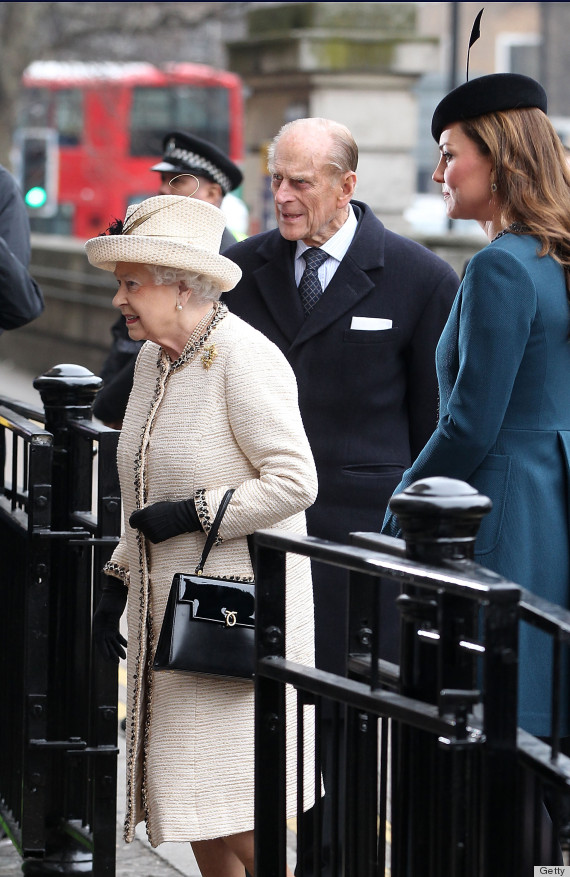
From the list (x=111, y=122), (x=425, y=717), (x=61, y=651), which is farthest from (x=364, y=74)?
(x=111, y=122)

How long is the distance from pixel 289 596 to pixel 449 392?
616 mm

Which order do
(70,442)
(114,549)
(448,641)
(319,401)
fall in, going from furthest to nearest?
(319,401), (70,442), (114,549), (448,641)

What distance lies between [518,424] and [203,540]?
77 centimetres

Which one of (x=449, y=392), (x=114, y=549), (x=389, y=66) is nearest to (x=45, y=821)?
(x=114, y=549)

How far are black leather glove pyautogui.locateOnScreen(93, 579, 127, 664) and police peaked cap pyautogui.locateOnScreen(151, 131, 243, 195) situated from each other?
3.47m

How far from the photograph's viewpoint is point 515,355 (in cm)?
328

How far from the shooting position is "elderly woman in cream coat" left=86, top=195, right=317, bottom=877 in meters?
3.46

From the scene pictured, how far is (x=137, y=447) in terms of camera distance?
362 centimetres

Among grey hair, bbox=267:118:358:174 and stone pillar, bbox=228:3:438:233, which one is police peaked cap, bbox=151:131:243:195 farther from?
stone pillar, bbox=228:3:438:233

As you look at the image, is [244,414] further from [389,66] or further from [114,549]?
[389,66]

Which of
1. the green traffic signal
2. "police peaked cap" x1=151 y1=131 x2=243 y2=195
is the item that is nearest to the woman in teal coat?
"police peaked cap" x1=151 y1=131 x2=243 y2=195

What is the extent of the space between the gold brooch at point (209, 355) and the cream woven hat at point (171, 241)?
179mm

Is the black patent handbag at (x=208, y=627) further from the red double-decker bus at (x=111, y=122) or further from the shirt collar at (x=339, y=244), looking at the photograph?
the red double-decker bus at (x=111, y=122)

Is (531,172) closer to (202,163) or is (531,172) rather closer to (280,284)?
(280,284)
